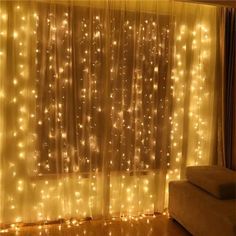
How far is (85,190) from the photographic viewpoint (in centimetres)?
333

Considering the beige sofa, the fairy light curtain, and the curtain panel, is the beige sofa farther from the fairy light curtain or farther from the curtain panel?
the curtain panel

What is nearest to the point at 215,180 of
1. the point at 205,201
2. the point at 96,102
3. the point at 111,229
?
the point at 205,201

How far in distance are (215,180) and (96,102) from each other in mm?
1360

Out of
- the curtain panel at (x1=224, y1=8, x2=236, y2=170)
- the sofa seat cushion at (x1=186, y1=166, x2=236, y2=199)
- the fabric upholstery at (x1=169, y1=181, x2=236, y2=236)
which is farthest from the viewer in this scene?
the curtain panel at (x1=224, y1=8, x2=236, y2=170)

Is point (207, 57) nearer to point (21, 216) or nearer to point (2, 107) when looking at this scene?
point (2, 107)

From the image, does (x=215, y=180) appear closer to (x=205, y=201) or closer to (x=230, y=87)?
(x=205, y=201)

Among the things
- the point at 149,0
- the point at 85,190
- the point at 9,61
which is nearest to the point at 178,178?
the point at 85,190

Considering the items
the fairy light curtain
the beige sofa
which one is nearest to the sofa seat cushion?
the beige sofa

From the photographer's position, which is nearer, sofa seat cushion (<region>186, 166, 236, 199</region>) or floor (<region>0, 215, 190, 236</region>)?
sofa seat cushion (<region>186, 166, 236, 199</region>)

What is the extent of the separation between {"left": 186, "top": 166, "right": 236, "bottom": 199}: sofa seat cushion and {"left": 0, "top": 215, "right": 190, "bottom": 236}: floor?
0.51m

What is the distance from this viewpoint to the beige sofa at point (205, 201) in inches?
100

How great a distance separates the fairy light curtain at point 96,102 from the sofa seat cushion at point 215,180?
41 centimetres

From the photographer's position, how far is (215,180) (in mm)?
2848

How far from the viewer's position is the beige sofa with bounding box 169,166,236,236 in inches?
100
